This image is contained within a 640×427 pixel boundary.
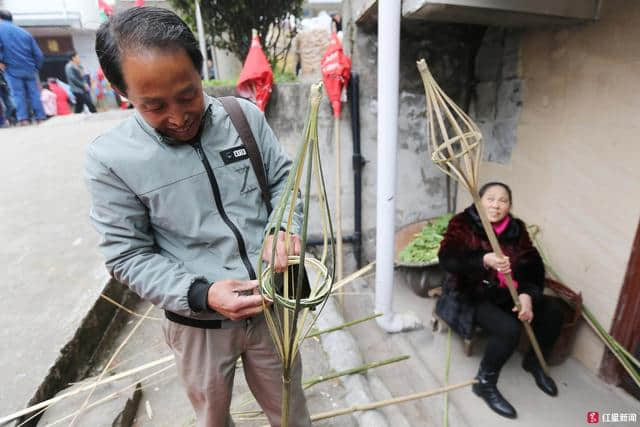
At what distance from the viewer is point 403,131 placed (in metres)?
3.71

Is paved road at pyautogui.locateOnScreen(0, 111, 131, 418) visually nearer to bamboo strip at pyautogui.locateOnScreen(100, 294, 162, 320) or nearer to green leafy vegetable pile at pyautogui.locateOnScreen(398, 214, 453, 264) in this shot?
bamboo strip at pyautogui.locateOnScreen(100, 294, 162, 320)

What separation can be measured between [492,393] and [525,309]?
64cm

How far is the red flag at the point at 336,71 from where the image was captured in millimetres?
3283

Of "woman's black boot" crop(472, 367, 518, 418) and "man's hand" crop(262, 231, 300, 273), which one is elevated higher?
"man's hand" crop(262, 231, 300, 273)

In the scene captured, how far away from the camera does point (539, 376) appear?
2.54 metres

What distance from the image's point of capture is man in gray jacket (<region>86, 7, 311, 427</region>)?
3.01 feet

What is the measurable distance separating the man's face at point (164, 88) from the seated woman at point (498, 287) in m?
1.93

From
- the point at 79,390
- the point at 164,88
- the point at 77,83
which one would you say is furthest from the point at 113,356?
the point at 77,83

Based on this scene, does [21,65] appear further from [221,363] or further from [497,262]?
[497,262]

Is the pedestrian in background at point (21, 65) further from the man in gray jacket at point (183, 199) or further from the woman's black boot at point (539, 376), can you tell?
the woman's black boot at point (539, 376)

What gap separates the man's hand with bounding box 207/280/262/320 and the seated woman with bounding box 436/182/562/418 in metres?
1.71

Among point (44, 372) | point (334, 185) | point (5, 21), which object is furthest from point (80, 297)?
point (5, 21)

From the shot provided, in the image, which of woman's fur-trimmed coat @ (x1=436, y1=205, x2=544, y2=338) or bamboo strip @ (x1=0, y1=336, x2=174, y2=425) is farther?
woman's fur-trimmed coat @ (x1=436, y1=205, x2=544, y2=338)

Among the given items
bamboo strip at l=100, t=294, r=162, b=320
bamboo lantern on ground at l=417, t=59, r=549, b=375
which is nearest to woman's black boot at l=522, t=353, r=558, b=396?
bamboo lantern on ground at l=417, t=59, r=549, b=375
